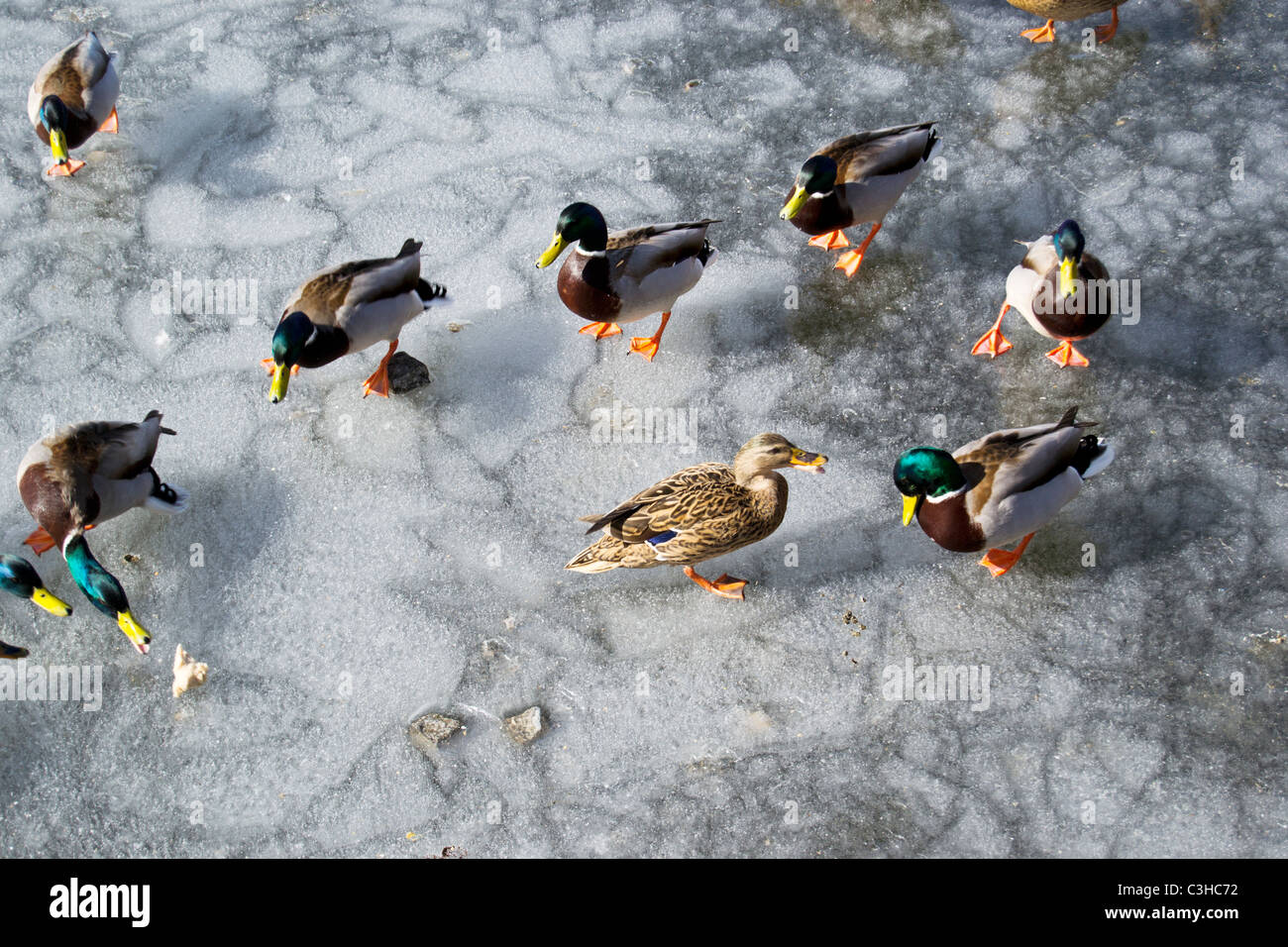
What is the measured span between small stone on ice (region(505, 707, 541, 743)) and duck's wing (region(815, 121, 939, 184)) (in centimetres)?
262

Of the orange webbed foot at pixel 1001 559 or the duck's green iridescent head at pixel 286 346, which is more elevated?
the duck's green iridescent head at pixel 286 346

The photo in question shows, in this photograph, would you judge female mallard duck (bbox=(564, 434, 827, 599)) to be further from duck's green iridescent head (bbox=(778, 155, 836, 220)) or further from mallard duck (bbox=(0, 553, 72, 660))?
mallard duck (bbox=(0, 553, 72, 660))

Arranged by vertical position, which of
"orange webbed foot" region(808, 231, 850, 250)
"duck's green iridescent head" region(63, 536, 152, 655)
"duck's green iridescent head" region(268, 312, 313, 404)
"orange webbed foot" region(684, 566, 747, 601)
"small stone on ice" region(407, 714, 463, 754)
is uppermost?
"duck's green iridescent head" region(268, 312, 313, 404)

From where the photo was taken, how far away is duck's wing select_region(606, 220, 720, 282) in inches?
167

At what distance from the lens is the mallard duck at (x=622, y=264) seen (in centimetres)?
419

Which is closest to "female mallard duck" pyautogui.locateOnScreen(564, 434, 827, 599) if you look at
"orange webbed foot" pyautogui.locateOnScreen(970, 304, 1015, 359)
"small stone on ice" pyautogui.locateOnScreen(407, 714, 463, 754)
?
"small stone on ice" pyautogui.locateOnScreen(407, 714, 463, 754)

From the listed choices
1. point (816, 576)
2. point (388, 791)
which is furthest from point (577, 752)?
point (816, 576)

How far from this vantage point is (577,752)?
138 inches

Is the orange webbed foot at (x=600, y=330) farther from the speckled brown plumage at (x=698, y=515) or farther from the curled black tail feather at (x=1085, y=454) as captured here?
the curled black tail feather at (x=1085, y=454)

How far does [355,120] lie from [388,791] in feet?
11.8

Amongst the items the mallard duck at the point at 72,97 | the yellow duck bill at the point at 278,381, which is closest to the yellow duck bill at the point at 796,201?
the yellow duck bill at the point at 278,381

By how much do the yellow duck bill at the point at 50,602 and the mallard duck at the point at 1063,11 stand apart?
5.32 metres

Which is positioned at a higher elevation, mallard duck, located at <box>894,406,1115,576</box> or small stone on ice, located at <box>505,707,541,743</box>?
mallard duck, located at <box>894,406,1115,576</box>

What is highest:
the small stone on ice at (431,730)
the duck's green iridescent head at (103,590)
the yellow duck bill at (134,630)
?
the duck's green iridescent head at (103,590)
